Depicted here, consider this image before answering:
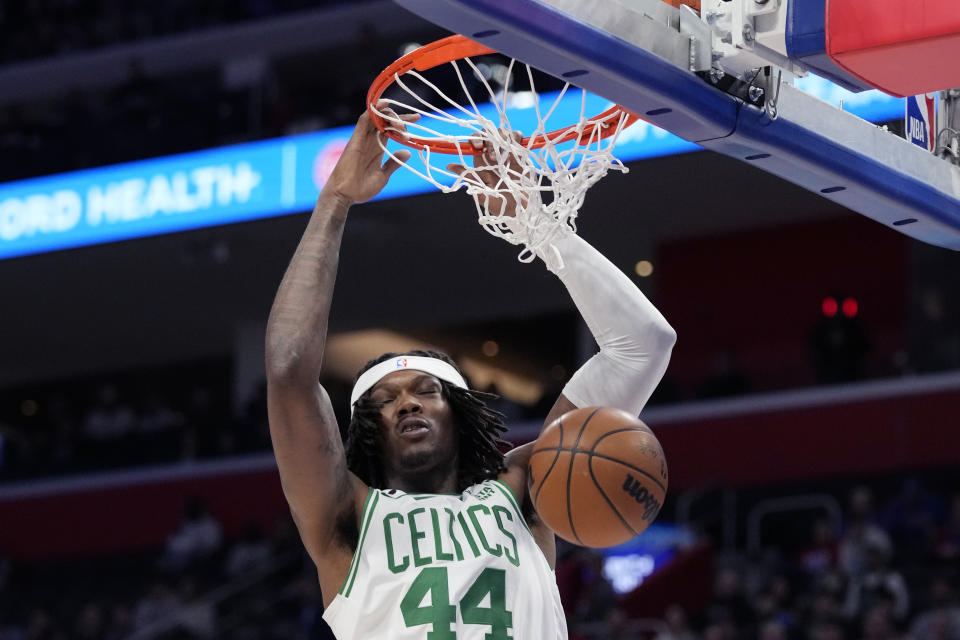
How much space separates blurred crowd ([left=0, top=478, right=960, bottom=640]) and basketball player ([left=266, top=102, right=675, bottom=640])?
548 cm

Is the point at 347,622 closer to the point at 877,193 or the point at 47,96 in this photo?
the point at 877,193

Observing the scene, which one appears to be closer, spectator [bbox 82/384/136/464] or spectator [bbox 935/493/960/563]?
spectator [bbox 935/493/960/563]

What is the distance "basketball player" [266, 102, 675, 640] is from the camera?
363 cm

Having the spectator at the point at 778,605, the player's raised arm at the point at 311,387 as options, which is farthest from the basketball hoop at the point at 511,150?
the spectator at the point at 778,605

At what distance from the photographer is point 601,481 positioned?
11.9 feet

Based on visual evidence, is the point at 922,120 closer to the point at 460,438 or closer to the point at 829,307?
the point at 460,438

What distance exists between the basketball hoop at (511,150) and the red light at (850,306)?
10504mm

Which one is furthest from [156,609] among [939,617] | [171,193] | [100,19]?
[100,19]

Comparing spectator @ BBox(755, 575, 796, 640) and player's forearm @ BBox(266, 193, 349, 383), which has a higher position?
player's forearm @ BBox(266, 193, 349, 383)

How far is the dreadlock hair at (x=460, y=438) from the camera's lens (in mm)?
4008

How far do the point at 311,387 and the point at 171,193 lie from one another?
36.2 feet

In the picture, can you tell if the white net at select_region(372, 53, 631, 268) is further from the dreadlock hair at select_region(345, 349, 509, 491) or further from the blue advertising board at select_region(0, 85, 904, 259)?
the blue advertising board at select_region(0, 85, 904, 259)

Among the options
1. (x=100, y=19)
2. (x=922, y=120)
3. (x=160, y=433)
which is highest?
(x=100, y=19)

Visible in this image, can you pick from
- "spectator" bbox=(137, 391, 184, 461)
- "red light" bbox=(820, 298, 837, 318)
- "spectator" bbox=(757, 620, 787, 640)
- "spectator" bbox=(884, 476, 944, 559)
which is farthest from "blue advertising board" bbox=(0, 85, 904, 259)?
"spectator" bbox=(757, 620, 787, 640)
